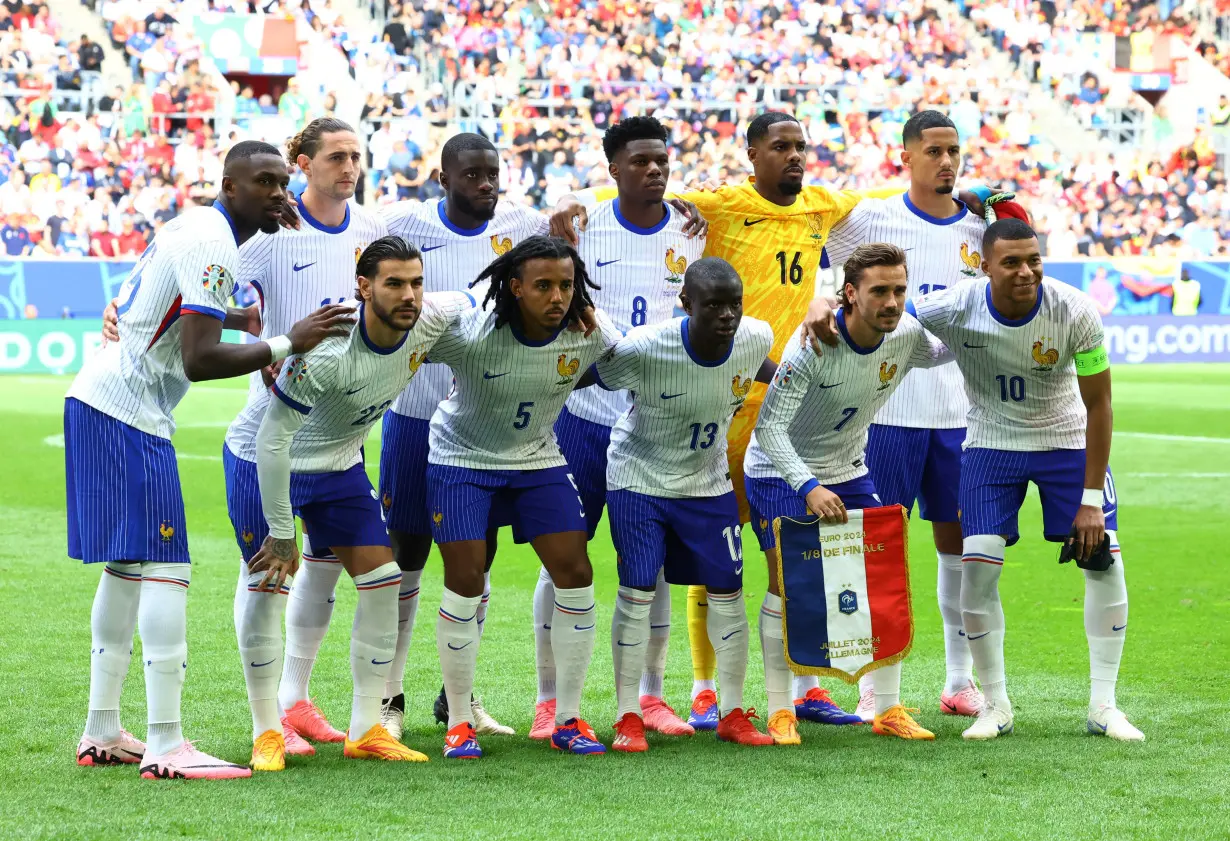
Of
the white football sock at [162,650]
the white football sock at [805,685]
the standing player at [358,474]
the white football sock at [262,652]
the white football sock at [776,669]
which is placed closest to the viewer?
the white football sock at [162,650]

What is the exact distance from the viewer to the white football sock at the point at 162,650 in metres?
4.78

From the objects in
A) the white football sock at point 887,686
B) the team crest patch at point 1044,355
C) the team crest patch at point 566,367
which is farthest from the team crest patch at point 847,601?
the team crest patch at point 566,367

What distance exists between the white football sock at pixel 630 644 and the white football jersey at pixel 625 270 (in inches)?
32.7

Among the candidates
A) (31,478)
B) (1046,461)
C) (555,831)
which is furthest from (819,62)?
(555,831)

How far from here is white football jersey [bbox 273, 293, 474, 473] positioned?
4.93 metres

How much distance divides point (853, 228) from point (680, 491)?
160 centimetres

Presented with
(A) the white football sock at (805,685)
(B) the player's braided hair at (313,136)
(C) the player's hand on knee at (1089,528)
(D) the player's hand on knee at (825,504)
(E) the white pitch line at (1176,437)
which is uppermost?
(B) the player's braided hair at (313,136)

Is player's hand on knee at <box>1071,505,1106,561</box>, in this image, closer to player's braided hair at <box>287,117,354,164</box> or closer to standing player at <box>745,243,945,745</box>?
standing player at <box>745,243,945,745</box>

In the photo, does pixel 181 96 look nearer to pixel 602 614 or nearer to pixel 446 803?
pixel 602 614

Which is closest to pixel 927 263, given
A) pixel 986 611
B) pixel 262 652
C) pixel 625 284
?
pixel 625 284

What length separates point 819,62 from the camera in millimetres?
30672

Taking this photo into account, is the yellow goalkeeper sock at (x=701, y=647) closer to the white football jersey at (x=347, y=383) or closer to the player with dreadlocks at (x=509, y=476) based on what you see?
the player with dreadlocks at (x=509, y=476)

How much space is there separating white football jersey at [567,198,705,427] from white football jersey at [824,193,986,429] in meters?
0.90

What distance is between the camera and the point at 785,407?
5484 millimetres
